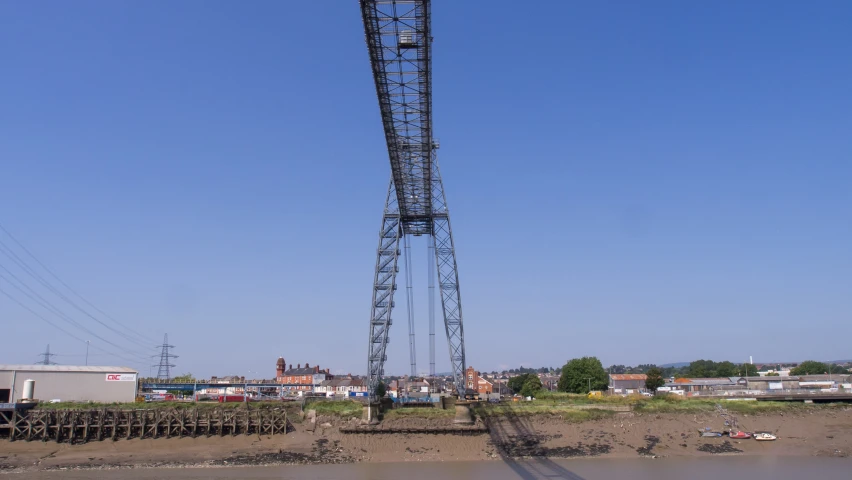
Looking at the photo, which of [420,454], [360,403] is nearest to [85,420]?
[360,403]

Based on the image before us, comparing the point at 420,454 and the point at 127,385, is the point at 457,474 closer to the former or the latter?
the point at 420,454

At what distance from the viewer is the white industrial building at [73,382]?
3591 cm

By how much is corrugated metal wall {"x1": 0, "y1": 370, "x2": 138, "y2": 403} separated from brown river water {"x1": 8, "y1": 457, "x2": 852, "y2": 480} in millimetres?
12874

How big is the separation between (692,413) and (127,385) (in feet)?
110

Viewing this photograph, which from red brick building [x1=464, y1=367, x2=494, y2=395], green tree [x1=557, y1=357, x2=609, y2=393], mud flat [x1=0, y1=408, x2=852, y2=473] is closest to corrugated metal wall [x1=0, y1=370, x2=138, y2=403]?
mud flat [x1=0, y1=408, x2=852, y2=473]

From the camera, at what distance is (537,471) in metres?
25.1

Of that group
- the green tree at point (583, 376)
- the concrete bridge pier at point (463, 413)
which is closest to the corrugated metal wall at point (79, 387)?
the concrete bridge pier at point (463, 413)

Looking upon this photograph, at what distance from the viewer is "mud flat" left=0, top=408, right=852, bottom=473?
91.2 ft

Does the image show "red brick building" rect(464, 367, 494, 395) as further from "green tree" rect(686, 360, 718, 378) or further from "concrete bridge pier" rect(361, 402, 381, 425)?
"concrete bridge pier" rect(361, 402, 381, 425)

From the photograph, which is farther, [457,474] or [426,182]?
[426,182]

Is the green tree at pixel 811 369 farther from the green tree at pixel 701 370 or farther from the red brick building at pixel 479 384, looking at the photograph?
the red brick building at pixel 479 384

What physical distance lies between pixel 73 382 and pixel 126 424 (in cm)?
975

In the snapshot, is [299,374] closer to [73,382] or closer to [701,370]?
[73,382]

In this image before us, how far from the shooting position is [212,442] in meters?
29.9
